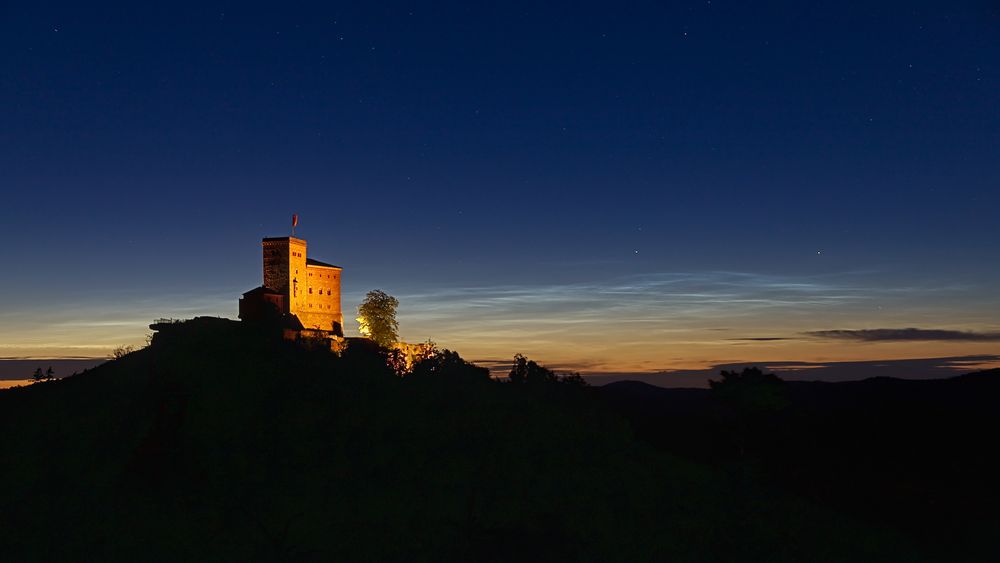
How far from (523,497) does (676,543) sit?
578 inches

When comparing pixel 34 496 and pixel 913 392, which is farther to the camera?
pixel 913 392

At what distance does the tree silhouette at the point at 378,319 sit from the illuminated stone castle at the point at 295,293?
3332 millimetres

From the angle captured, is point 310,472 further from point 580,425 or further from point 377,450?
point 580,425

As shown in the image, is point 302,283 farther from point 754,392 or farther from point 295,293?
point 754,392

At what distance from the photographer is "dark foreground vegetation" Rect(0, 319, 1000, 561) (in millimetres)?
56250

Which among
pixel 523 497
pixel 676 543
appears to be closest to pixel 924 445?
pixel 676 543

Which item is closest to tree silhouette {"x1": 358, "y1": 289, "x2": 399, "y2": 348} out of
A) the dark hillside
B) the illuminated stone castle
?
the illuminated stone castle

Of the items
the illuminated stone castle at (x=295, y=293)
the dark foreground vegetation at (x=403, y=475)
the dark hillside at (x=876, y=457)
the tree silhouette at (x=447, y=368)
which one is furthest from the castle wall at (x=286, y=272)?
the dark hillside at (x=876, y=457)

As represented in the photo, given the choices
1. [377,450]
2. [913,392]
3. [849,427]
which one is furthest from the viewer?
[913,392]

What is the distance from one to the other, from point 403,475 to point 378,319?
32.9 metres

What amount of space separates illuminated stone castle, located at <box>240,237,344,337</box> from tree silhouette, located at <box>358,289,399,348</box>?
3.33m

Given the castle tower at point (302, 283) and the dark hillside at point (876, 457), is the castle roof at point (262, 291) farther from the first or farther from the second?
the dark hillside at point (876, 457)

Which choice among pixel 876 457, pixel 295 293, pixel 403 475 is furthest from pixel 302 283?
pixel 876 457

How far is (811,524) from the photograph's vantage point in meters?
71.5
